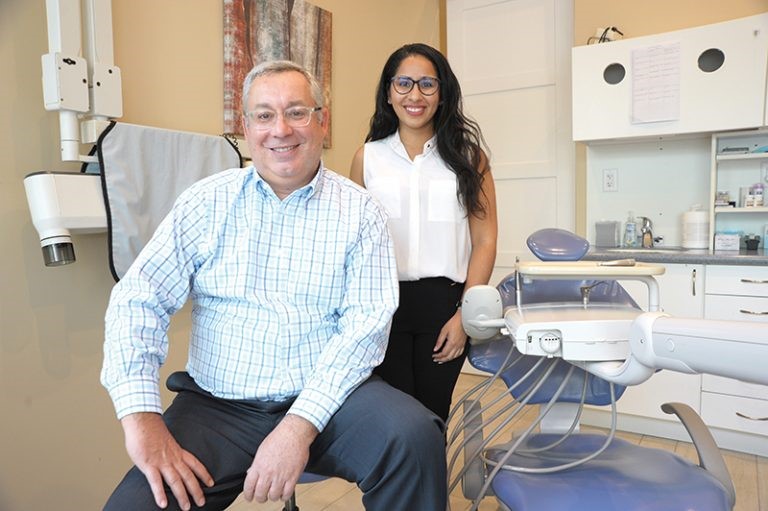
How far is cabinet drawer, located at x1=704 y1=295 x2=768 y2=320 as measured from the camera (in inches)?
92.0

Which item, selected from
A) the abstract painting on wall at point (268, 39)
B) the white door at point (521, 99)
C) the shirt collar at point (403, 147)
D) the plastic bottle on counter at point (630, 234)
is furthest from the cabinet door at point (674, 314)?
the abstract painting on wall at point (268, 39)

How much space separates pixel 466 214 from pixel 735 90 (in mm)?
1738

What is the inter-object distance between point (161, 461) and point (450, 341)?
29.5 inches

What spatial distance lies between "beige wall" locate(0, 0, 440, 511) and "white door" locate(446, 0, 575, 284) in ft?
6.00

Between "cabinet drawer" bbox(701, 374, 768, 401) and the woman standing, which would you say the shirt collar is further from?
"cabinet drawer" bbox(701, 374, 768, 401)

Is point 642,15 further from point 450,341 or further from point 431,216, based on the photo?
point 450,341

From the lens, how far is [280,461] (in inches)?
39.8

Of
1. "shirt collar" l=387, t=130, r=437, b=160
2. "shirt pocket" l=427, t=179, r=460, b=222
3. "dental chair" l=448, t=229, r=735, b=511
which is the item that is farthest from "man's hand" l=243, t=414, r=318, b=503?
"shirt collar" l=387, t=130, r=437, b=160

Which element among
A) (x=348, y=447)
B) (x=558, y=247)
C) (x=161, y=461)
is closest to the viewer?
(x=161, y=461)

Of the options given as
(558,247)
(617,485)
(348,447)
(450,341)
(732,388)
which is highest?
(558,247)

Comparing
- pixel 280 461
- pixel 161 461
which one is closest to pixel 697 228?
pixel 280 461

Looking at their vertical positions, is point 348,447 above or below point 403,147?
below

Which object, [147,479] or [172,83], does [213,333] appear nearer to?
[147,479]

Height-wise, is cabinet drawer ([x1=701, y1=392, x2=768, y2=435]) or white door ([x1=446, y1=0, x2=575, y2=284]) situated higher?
white door ([x1=446, y1=0, x2=575, y2=284])
